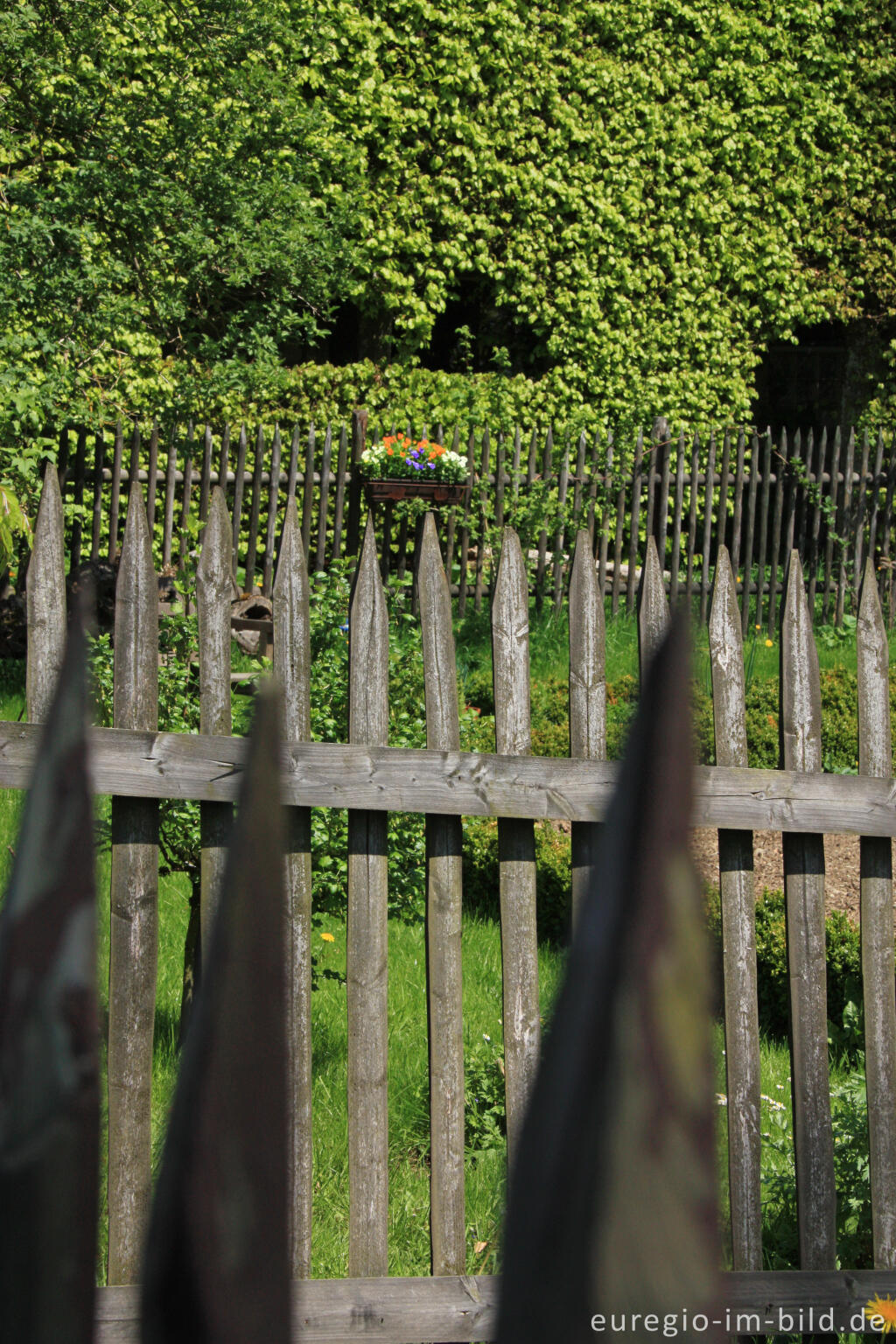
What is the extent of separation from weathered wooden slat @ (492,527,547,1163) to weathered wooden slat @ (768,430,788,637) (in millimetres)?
8168

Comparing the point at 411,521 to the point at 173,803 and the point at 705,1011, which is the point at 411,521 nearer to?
the point at 173,803

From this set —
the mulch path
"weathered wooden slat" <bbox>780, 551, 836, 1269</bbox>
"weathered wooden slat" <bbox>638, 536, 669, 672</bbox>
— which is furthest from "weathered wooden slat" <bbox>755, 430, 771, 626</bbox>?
"weathered wooden slat" <bbox>638, 536, 669, 672</bbox>

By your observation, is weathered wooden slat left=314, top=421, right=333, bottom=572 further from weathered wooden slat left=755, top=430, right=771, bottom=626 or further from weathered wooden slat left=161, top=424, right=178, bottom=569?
weathered wooden slat left=755, top=430, right=771, bottom=626

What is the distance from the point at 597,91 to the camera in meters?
12.7

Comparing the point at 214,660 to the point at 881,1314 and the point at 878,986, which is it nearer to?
the point at 878,986

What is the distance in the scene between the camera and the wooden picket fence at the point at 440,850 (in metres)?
2.24

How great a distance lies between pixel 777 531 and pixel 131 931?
9494 mm

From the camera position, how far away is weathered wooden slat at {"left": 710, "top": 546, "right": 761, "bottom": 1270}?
2.42 m

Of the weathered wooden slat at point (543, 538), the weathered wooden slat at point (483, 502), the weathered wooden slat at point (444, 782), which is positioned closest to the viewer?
the weathered wooden slat at point (444, 782)

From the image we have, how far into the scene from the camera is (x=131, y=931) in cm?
226

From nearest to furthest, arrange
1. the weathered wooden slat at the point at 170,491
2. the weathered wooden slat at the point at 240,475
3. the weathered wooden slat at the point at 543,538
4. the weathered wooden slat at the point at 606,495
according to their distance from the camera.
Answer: the weathered wooden slat at the point at 170,491 → the weathered wooden slat at the point at 240,475 → the weathered wooden slat at the point at 543,538 → the weathered wooden slat at the point at 606,495

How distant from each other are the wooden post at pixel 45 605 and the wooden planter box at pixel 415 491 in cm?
699

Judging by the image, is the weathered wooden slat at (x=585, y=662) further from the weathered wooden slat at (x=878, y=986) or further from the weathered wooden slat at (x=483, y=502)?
the weathered wooden slat at (x=483, y=502)

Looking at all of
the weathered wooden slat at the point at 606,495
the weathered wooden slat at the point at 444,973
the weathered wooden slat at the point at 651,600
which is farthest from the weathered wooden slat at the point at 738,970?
the weathered wooden slat at the point at 606,495
